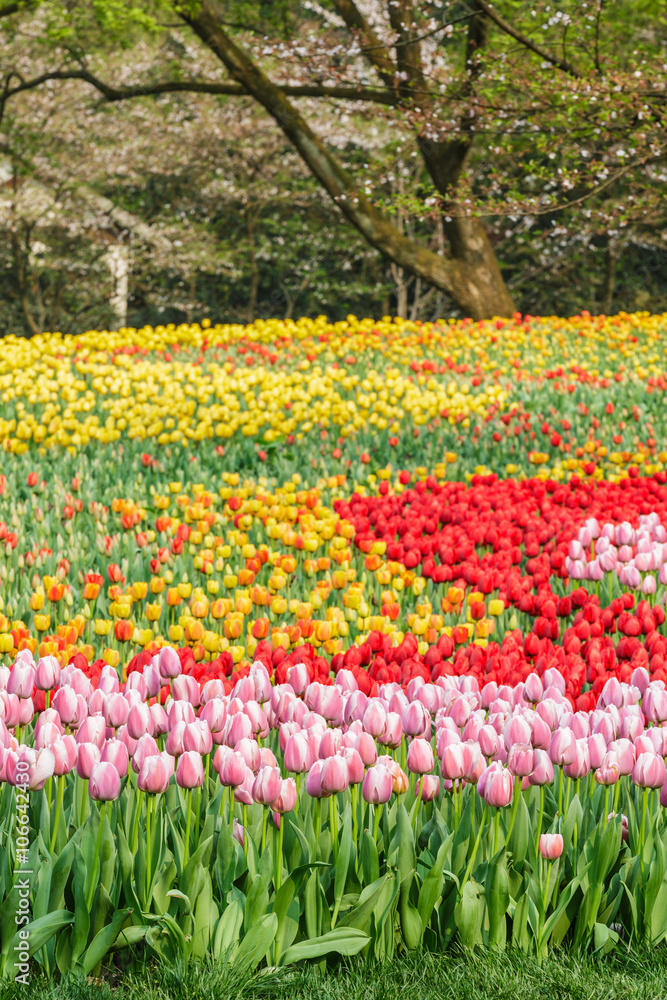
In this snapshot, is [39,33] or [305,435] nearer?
[305,435]

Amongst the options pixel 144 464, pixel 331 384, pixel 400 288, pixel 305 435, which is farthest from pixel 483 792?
pixel 400 288

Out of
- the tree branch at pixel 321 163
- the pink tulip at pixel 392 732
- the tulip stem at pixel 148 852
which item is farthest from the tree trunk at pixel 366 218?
the tulip stem at pixel 148 852

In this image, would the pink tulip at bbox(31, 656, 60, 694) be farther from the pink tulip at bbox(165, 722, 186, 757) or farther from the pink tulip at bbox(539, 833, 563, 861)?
the pink tulip at bbox(539, 833, 563, 861)

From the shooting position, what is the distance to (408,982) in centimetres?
215

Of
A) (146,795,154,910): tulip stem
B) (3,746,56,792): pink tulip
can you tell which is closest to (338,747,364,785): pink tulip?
(146,795,154,910): tulip stem

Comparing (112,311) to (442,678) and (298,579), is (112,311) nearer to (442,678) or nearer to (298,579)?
(298,579)

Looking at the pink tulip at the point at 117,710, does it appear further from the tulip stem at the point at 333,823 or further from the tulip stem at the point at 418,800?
the tulip stem at the point at 418,800

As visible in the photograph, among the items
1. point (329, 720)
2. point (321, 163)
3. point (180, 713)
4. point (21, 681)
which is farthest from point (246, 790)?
point (321, 163)

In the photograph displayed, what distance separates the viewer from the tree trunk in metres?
13.5

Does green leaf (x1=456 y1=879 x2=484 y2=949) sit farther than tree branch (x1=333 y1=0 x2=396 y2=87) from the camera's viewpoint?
No

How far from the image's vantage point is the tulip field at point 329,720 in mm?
2143

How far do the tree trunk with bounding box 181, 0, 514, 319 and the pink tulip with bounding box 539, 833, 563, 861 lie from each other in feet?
39.9

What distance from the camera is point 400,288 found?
19.1 m

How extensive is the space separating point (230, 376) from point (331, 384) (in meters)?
1.11
